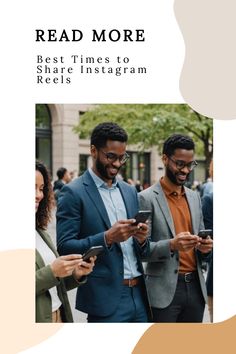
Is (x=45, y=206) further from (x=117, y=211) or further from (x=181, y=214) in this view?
(x=181, y=214)

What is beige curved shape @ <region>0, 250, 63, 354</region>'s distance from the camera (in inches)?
120

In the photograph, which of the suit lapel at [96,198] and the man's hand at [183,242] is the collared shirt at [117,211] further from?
the man's hand at [183,242]

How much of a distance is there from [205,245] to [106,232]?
703 mm

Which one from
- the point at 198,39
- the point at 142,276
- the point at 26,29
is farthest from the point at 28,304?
the point at 198,39

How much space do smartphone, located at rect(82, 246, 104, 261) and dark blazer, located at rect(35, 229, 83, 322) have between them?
16cm

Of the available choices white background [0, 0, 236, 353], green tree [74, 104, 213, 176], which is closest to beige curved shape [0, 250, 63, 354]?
white background [0, 0, 236, 353]

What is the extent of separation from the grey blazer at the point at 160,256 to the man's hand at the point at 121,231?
0.32 m

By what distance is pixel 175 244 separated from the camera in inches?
117

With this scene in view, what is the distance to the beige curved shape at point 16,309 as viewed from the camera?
3041 mm

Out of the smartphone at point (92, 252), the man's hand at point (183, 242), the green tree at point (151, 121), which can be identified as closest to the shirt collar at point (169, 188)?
the man's hand at point (183, 242)

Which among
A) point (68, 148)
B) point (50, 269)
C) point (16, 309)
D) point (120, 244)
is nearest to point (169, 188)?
point (120, 244)

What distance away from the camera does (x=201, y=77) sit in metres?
3.14

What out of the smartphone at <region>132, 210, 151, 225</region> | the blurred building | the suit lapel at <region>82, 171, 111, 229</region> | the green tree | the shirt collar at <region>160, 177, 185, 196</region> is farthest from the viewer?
the green tree

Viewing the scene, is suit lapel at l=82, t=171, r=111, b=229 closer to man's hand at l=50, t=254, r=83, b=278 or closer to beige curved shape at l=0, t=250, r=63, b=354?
man's hand at l=50, t=254, r=83, b=278
